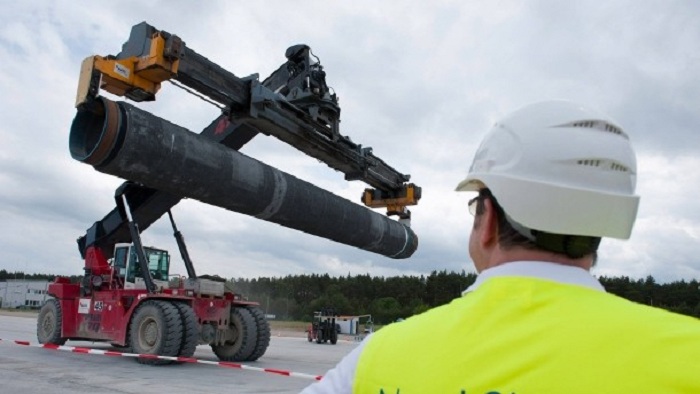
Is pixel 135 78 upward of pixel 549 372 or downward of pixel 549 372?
upward

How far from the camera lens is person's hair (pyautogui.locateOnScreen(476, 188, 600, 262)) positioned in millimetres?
1246

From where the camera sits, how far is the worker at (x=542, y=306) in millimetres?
1019

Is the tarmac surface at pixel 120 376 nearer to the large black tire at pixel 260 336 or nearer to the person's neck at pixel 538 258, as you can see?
the large black tire at pixel 260 336

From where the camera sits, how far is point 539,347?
1.06 m

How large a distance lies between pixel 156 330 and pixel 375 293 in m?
58.3

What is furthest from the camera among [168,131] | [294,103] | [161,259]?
[161,259]

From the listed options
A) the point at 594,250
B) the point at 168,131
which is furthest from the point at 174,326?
the point at 594,250

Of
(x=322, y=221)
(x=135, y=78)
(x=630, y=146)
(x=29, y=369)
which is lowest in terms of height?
(x=29, y=369)

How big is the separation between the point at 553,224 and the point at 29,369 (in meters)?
10.6

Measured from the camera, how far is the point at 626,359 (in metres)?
1.01

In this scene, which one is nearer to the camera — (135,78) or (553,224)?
(553,224)

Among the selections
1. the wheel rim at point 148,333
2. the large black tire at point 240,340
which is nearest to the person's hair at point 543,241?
the wheel rim at point 148,333

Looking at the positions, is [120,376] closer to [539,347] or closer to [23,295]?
[539,347]

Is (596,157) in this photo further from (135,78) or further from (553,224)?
(135,78)
